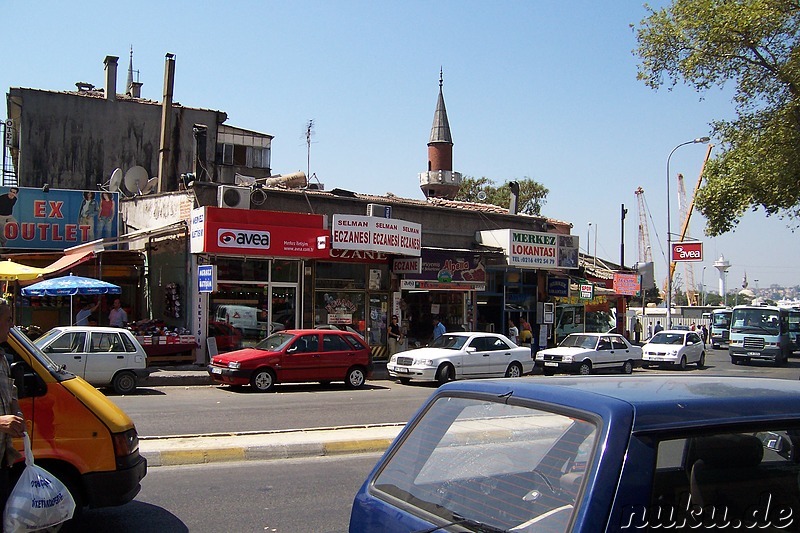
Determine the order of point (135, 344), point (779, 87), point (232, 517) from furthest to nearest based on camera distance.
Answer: point (779, 87) → point (135, 344) → point (232, 517)

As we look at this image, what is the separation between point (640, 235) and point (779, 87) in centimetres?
10935

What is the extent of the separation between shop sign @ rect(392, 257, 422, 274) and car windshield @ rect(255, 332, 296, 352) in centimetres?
779

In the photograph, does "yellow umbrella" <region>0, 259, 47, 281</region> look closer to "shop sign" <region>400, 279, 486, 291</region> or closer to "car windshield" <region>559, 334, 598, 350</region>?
"shop sign" <region>400, 279, 486, 291</region>

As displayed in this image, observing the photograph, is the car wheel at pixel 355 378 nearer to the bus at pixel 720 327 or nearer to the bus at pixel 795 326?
the bus at pixel 795 326

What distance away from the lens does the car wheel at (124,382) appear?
16.8 metres

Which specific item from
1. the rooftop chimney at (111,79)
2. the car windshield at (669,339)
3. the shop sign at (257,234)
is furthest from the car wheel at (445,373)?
the rooftop chimney at (111,79)

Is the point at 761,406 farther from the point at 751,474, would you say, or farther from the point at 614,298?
the point at 614,298

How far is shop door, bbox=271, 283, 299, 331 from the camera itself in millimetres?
24297

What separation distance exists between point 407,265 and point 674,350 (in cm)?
1255

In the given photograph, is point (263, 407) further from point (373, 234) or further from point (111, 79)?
point (111, 79)

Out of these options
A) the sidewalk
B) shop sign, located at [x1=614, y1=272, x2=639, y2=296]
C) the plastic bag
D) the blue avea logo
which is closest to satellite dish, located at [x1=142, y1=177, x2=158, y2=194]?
the blue avea logo

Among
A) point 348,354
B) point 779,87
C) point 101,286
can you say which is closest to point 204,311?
point 101,286

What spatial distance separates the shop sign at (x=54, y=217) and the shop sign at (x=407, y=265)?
1007cm

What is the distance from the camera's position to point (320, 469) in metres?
8.91
